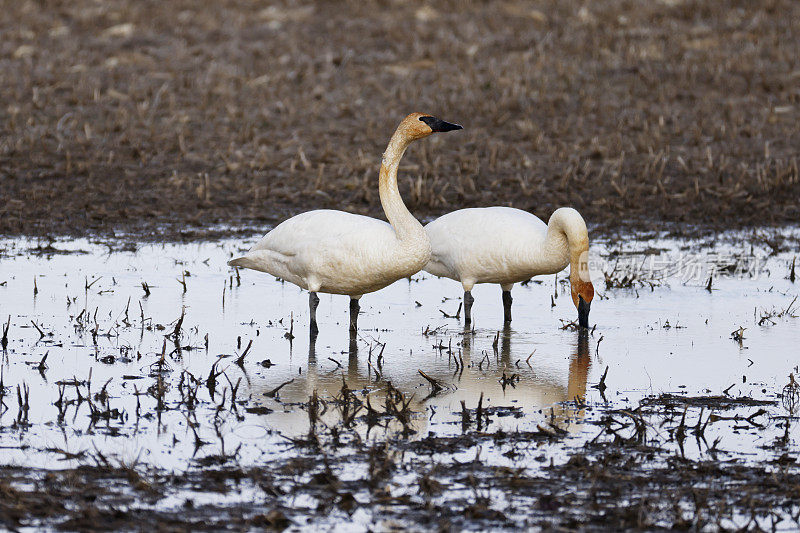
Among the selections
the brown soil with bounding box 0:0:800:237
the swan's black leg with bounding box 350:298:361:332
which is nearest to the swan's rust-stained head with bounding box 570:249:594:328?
the swan's black leg with bounding box 350:298:361:332

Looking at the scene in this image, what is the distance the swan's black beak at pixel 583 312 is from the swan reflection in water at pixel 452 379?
0.10m

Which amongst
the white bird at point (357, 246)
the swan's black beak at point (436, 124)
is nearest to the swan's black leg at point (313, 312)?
the white bird at point (357, 246)

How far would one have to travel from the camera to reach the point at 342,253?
325 inches

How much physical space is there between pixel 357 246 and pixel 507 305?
1572mm

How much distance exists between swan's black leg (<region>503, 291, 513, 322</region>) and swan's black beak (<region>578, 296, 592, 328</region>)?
64 cm

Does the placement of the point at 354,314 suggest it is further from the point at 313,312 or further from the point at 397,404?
the point at 397,404

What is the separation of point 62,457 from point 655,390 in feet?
11.0

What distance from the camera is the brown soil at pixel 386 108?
1380 cm

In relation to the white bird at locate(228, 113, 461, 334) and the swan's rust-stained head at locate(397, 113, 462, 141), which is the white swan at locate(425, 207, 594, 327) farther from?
the swan's rust-stained head at locate(397, 113, 462, 141)

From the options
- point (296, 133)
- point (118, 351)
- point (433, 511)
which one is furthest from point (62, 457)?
point (296, 133)

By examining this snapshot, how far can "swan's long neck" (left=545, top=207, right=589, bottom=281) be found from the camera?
871cm

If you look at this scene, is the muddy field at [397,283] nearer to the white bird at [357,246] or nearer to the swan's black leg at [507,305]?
the swan's black leg at [507,305]

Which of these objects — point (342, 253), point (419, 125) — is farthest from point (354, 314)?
point (419, 125)

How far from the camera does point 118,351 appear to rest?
25.5 feet
